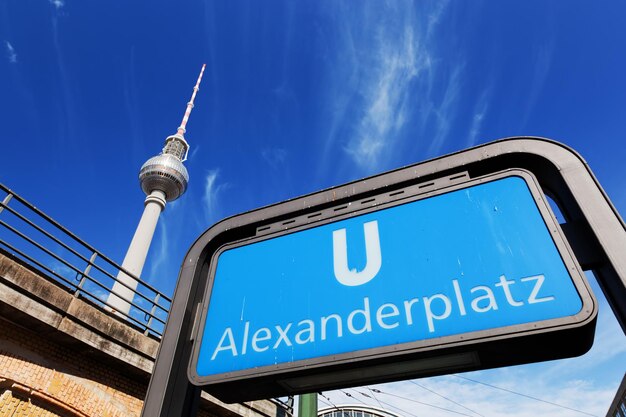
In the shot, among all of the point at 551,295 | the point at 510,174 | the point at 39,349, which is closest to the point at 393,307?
the point at 551,295

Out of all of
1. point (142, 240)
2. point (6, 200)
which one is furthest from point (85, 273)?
point (142, 240)

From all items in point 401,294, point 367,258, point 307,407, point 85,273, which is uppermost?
point 85,273

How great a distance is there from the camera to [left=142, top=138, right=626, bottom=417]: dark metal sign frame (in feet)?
4.67

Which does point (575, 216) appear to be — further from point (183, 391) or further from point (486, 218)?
point (183, 391)

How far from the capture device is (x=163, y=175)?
42.2 metres

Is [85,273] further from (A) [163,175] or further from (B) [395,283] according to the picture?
(A) [163,175]

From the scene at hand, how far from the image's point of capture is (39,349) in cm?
→ 686

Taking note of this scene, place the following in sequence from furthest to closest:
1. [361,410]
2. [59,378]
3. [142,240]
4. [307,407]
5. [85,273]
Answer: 1. [361,410]
2. [142,240]
3. [307,407]
4. [85,273]
5. [59,378]

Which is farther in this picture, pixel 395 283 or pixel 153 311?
pixel 153 311

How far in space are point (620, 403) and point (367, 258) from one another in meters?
72.5

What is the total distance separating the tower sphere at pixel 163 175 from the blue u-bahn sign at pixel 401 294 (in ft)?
142

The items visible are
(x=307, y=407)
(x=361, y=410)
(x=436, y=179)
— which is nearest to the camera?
(x=436, y=179)

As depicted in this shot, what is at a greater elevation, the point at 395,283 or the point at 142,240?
the point at 142,240

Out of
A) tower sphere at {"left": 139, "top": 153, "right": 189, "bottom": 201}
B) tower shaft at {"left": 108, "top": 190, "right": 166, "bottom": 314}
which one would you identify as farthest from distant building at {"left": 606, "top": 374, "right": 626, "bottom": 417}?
tower sphere at {"left": 139, "top": 153, "right": 189, "bottom": 201}
